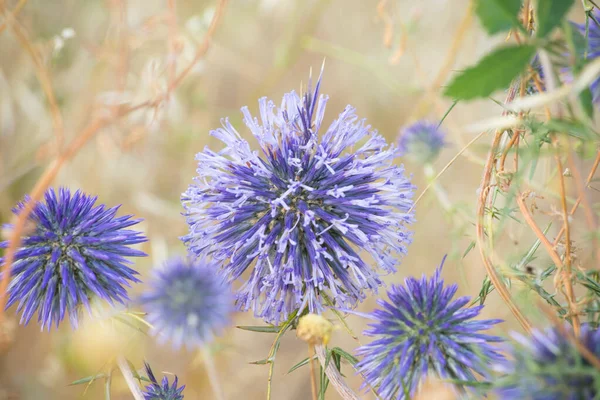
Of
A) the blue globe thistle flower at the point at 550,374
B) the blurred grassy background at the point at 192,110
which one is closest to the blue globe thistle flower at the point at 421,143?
the blurred grassy background at the point at 192,110

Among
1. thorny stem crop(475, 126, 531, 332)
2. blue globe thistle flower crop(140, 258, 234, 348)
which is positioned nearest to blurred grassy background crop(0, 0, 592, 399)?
thorny stem crop(475, 126, 531, 332)

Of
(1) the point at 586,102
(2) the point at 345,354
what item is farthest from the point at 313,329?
(1) the point at 586,102

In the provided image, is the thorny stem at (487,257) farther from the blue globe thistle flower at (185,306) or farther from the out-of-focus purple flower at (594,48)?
the blue globe thistle flower at (185,306)

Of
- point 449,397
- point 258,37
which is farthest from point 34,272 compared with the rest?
point 258,37

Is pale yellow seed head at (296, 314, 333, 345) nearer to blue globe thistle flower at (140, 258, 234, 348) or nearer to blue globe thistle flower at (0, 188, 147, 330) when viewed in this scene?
blue globe thistle flower at (140, 258, 234, 348)

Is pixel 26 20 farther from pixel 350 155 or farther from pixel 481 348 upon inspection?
pixel 481 348

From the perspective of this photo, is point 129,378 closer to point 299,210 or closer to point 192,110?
point 299,210
